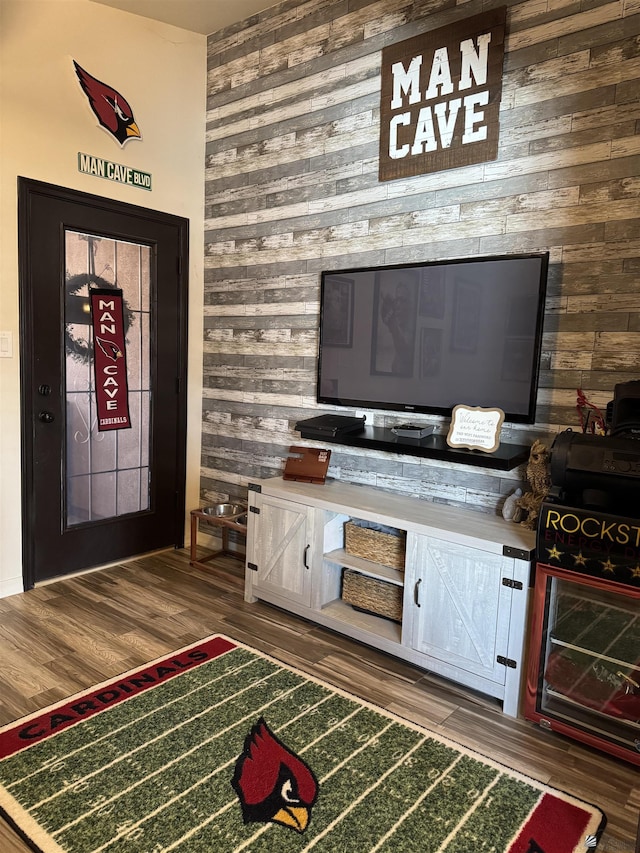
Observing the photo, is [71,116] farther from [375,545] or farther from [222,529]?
[375,545]

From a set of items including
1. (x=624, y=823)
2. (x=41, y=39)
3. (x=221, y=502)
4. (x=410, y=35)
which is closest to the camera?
(x=624, y=823)

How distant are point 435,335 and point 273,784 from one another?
198 centimetres

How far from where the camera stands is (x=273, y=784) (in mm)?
1870

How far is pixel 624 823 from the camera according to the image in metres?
1.78

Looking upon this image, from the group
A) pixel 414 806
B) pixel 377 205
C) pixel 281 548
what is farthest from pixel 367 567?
pixel 377 205

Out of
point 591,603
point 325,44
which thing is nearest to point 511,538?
point 591,603

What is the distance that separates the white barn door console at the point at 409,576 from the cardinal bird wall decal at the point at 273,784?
82cm

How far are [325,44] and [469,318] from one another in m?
1.85

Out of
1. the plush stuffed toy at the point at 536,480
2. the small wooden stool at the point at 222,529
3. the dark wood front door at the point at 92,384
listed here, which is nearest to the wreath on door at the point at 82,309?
the dark wood front door at the point at 92,384

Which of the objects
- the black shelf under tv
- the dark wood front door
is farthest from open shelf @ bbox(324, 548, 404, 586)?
the dark wood front door

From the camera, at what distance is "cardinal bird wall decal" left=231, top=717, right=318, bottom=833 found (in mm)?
1752

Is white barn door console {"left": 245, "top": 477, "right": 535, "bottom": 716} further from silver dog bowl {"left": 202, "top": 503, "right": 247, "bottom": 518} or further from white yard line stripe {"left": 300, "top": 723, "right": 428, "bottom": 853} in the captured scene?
silver dog bowl {"left": 202, "top": 503, "right": 247, "bottom": 518}

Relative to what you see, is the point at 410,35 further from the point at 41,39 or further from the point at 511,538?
the point at 511,538

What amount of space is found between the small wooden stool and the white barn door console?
1.25ft
